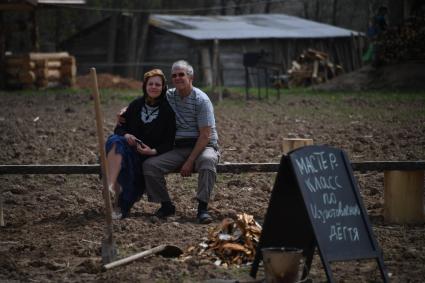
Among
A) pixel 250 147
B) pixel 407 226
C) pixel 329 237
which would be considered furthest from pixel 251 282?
pixel 250 147

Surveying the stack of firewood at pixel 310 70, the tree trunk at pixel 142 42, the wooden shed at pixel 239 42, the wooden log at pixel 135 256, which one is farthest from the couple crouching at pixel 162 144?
the tree trunk at pixel 142 42

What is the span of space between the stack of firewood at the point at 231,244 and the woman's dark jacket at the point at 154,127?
189 centimetres

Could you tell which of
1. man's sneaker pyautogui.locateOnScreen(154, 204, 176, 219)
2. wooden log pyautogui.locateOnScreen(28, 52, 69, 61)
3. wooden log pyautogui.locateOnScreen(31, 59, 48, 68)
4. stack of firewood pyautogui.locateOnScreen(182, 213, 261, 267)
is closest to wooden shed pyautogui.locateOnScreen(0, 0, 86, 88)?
wooden log pyautogui.locateOnScreen(28, 52, 69, 61)

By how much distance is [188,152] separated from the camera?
9.29 meters

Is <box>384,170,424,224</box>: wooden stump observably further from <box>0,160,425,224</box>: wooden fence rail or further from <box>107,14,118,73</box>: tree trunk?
<box>107,14,118,73</box>: tree trunk

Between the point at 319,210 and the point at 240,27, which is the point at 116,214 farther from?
the point at 240,27

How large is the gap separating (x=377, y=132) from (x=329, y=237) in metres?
10.3

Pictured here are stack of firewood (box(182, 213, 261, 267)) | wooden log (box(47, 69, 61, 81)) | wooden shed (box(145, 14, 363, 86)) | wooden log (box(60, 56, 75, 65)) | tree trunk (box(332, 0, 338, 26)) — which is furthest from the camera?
tree trunk (box(332, 0, 338, 26))

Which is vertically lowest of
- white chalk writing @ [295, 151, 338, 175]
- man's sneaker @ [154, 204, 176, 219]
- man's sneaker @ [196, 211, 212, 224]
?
man's sneaker @ [154, 204, 176, 219]

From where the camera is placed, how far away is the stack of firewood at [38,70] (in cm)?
3180

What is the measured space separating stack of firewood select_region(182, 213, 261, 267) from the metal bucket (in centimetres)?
78

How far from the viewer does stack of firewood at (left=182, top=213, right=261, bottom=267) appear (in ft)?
23.5

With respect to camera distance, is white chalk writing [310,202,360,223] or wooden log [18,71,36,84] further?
wooden log [18,71,36,84]

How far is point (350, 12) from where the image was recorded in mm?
53062
